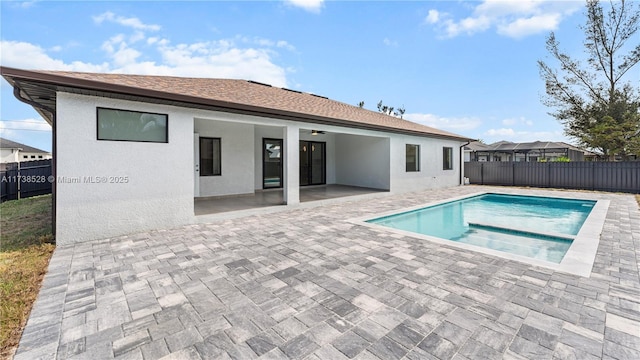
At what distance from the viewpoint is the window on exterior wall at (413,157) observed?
44.5ft

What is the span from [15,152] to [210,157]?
37.1m

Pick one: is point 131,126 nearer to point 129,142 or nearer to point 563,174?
point 129,142

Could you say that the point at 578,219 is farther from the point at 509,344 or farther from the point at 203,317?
the point at 203,317

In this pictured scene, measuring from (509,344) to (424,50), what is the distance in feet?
49.8

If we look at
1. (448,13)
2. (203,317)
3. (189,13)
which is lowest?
(203,317)

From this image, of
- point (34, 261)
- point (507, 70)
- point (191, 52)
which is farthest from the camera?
point (507, 70)

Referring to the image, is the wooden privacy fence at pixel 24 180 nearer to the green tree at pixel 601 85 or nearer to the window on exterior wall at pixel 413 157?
the window on exterior wall at pixel 413 157

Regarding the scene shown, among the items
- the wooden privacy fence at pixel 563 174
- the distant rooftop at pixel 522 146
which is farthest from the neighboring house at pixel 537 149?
the wooden privacy fence at pixel 563 174

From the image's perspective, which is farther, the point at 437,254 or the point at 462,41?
the point at 462,41

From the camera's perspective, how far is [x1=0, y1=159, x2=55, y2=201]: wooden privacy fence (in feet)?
35.7

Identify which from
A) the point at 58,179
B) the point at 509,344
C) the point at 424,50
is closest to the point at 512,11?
the point at 424,50

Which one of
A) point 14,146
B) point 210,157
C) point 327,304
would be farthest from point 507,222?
point 14,146

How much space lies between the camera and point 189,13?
10352 millimetres

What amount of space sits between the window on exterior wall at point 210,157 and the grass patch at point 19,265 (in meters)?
4.35
